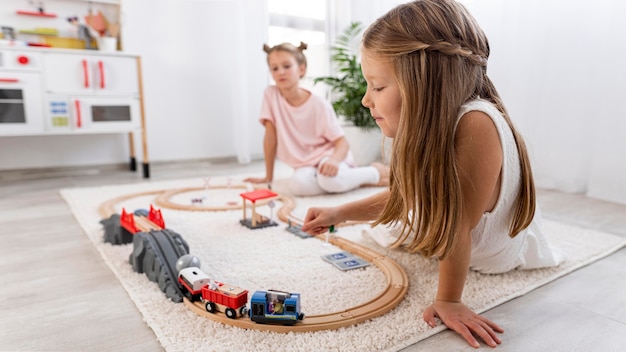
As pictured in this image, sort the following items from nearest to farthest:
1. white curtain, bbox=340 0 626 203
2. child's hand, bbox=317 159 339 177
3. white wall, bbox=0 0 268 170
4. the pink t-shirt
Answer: white curtain, bbox=340 0 626 203 → child's hand, bbox=317 159 339 177 → the pink t-shirt → white wall, bbox=0 0 268 170

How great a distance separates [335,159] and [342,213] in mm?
877

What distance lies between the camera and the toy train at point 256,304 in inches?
27.2

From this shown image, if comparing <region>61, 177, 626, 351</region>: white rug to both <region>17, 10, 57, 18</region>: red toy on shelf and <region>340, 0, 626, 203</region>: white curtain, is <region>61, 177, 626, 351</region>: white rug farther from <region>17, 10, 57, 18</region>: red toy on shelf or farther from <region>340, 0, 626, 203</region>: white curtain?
<region>17, 10, 57, 18</region>: red toy on shelf

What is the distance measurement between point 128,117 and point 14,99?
45 centimetres

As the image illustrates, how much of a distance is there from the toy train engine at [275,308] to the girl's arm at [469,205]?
8.6 inches

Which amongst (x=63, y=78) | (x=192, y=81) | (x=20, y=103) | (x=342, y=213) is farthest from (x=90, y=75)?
(x=342, y=213)

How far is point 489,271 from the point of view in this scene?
2.97 ft

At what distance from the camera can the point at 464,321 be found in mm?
701

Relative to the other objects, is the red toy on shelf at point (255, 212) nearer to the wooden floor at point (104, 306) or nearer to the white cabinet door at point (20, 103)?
the wooden floor at point (104, 306)

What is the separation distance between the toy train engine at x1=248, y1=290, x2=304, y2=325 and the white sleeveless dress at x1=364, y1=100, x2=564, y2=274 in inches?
13.8

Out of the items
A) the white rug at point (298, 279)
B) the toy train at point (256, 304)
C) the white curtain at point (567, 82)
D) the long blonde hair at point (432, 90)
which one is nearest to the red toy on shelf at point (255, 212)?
the white rug at point (298, 279)

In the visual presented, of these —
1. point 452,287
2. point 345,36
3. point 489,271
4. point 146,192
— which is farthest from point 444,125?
point 345,36

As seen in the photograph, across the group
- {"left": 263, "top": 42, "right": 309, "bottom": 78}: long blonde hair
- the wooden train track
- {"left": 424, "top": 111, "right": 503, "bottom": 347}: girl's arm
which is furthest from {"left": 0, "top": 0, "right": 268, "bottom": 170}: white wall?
{"left": 424, "top": 111, "right": 503, "bottom": 347}: girl's arm

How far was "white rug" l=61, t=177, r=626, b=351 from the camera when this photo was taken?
2.20 ft
